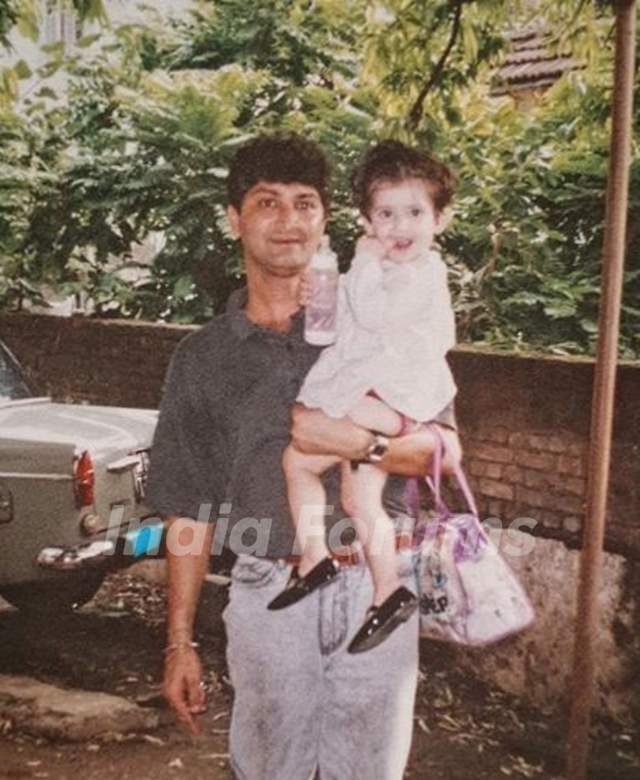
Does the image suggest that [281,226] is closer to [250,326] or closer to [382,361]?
[250,326]

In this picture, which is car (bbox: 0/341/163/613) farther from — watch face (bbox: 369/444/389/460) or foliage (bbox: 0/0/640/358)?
watch face (bbox: 369/444/389/460)

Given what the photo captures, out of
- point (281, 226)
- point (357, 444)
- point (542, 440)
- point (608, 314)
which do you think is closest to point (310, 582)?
point (357, 444)

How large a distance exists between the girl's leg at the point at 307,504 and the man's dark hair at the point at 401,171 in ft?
2.00

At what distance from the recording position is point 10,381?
235 inches

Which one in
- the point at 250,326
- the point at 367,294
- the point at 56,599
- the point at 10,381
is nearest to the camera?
the point at 367,294

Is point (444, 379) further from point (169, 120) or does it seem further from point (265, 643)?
point (169, 120)

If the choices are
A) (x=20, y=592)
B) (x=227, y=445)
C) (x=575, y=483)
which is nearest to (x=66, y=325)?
(x=20, y=592)

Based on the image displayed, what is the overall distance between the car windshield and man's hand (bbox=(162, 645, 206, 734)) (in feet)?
12.1

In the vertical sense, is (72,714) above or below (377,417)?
below

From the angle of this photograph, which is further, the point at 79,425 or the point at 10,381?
the point at 10,381

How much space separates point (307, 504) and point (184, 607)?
499 mm

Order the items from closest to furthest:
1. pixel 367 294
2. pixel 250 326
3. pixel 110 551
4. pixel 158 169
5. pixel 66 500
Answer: pixel 367 294, pixel 250 326, pixel 66 500, pixel 110 551, pixel 158 169

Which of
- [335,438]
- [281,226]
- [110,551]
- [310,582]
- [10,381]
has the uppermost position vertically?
[281,226]

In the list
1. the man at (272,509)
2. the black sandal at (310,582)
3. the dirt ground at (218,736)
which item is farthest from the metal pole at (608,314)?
the dirt ground at (218,736)
